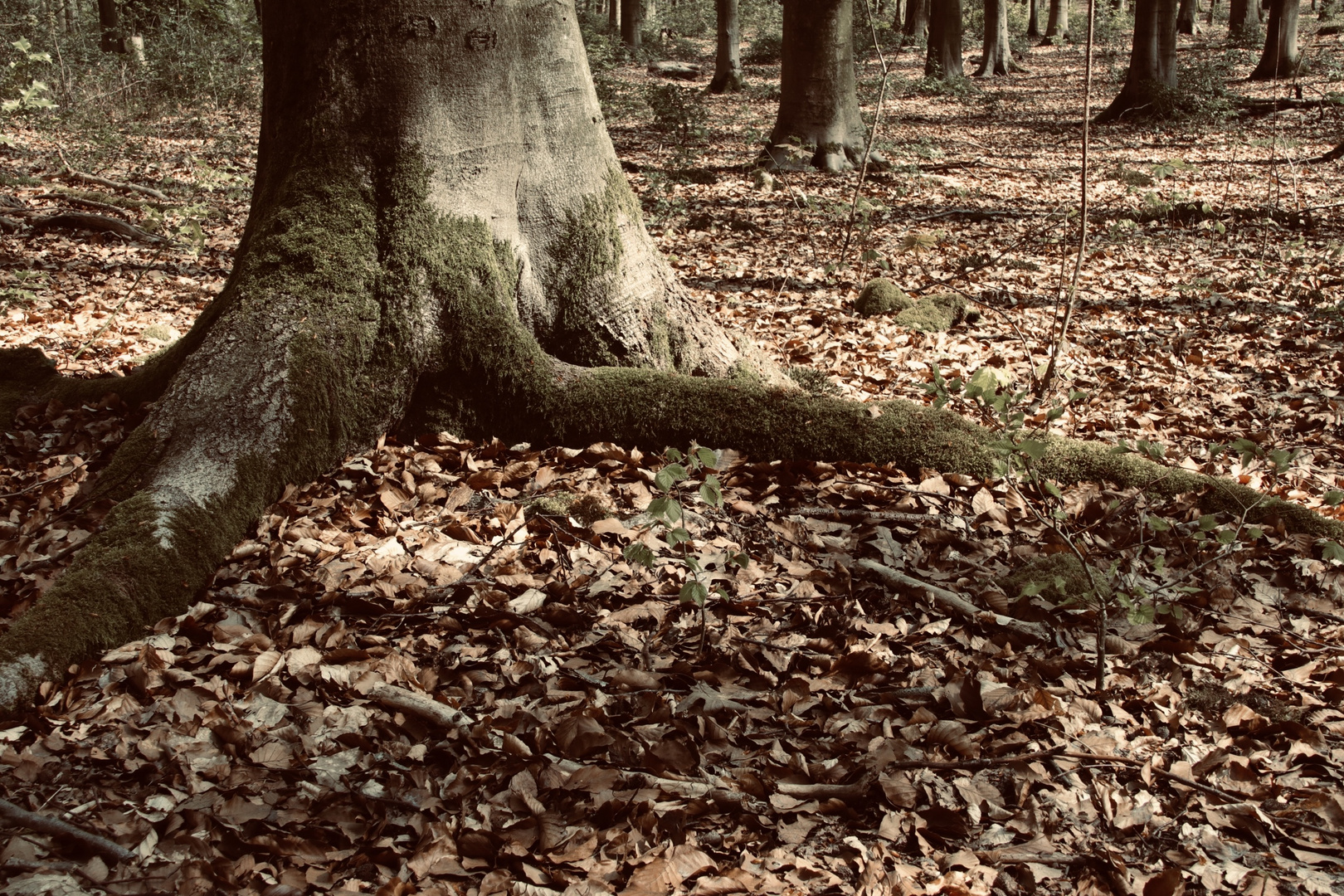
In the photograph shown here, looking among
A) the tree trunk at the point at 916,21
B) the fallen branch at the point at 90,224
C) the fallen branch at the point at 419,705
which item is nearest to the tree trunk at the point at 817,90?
the fallen branch at the point at 90,224

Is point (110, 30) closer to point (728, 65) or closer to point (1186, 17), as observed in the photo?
point (728, 65)

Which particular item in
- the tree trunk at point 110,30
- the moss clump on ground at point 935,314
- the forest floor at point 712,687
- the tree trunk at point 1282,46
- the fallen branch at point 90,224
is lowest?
the forest floor at point 712,687

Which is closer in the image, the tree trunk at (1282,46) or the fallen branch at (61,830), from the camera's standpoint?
the fallen branch at (61,830)

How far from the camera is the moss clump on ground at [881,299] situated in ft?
22.6

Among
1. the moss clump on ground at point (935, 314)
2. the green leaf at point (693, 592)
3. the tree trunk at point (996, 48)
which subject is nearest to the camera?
the green leaf at point (693, 592)

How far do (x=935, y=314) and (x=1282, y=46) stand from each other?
707 inches

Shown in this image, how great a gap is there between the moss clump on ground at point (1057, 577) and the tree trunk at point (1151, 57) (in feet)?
52.0

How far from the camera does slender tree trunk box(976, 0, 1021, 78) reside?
24297 millimetres

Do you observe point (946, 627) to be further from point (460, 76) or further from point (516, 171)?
point (460, 76)

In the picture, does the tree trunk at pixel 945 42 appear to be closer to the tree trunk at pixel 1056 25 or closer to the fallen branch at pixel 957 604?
the tree trunk at pixel 1056 25

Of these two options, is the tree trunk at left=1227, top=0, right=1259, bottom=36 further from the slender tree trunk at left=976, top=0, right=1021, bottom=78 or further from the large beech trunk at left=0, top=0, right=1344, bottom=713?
the large beech trunk at left=0, top=0, right=1344, bottom=713

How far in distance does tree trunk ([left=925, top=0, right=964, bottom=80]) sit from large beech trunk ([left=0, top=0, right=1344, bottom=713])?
69.8ft

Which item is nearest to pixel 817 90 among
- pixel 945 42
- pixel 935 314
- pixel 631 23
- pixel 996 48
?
pixel 935 314

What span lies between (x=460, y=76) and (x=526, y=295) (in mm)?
1011
